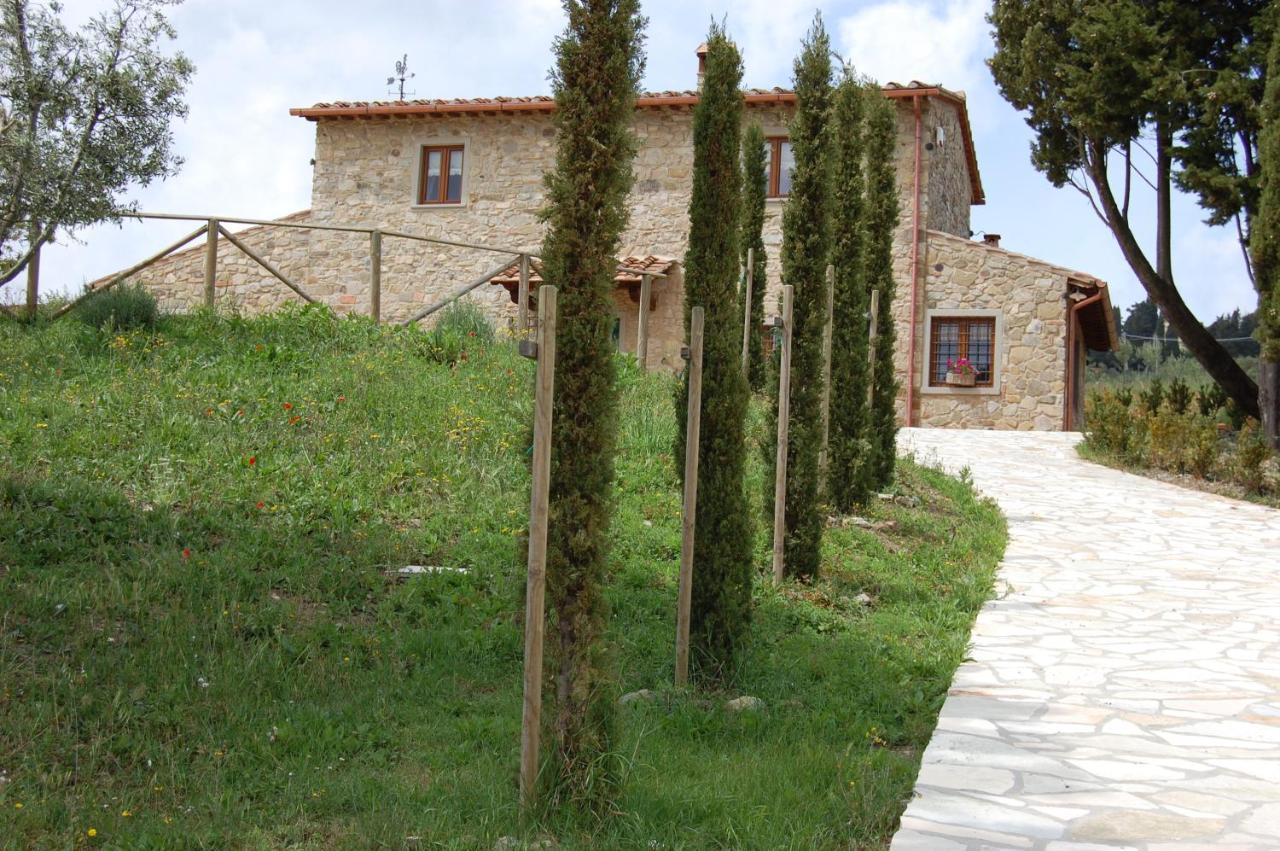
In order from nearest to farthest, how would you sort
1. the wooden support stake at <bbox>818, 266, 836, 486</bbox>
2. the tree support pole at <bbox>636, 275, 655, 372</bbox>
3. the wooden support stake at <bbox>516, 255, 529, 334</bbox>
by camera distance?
the wooden support stake at <bbox>818, 266, 836, 486</bbox>
the wooden support stake at <bbox>516, 255, 529, 334</bbox>
the tree support pole at <bbox>636, 275, 655, 372</bbox>

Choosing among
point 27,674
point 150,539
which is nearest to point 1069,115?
point 150,539

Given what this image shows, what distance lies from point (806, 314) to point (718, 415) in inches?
88.6

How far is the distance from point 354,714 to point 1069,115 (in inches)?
634

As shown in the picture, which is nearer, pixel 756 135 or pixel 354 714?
pixel 354 714

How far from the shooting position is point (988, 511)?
1050 centimetres

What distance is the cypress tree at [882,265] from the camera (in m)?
10.7

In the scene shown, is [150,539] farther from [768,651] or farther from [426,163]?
[426,163]

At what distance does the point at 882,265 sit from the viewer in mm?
10805

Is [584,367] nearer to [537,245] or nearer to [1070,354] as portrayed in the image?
[1070,354]

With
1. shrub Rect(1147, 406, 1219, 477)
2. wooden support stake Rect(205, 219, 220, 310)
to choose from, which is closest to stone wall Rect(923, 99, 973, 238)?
shrub Rect(1147, 406, 1219, 477)

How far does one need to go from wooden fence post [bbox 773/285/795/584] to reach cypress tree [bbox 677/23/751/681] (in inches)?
61.1

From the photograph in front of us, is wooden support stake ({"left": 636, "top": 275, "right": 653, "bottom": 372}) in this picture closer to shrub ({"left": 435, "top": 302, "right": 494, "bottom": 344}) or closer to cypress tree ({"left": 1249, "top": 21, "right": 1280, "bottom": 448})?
shrub ({"left": 435, "top": 302, "right": 494, "bottom": 344})

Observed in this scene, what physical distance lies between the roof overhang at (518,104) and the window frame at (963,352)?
3.63 metres

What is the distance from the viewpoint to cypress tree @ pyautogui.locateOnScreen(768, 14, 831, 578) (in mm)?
7410
